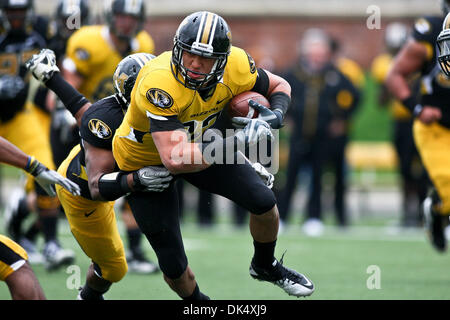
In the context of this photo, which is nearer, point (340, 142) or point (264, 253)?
point (264, 253)

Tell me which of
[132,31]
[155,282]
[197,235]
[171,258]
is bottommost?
[197,235]

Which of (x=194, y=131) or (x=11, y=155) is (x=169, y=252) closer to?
(x=194, y=131)

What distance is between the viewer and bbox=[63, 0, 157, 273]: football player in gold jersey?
23.5ft

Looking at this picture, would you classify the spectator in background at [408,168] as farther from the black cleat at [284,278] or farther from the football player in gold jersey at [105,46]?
the black cleat at [284,278]

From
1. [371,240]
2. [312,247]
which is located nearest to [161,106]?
[312,247]

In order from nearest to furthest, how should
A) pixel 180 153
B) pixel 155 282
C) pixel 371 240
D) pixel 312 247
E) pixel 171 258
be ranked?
1. pixel 180 153
2. pixel 171 258
3. pixel 155 282
4. pixel 312 247
5. pixel 371 240

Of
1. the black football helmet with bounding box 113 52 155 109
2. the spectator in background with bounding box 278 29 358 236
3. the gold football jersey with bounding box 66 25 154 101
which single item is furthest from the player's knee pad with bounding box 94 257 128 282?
the spectator in background with bounding box 278 29 358 236

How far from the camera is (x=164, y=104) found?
459 centimetres

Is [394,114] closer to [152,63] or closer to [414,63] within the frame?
[414,63]

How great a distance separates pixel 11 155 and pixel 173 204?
1007 millimetres

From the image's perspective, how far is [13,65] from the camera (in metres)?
7.32

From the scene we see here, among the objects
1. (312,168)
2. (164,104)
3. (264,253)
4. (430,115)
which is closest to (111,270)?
(264,253)

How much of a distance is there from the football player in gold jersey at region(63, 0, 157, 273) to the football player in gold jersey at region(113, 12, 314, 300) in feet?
6.93

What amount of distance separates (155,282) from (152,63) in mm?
2367
